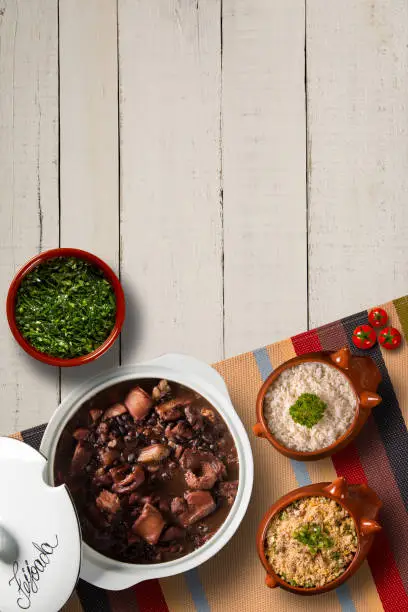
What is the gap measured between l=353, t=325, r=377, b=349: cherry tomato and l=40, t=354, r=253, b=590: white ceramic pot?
55cm

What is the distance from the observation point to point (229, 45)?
9.87 feet

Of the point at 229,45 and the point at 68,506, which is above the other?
the point at 229,45

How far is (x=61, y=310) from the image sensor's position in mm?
2793

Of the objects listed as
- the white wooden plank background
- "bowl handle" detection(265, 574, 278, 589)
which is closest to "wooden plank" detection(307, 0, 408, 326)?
the white wooden plank background

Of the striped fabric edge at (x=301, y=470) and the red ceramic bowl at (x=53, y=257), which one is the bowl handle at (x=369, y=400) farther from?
the red ceramic bowl at (x=53, y=257)

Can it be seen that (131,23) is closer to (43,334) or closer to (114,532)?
(43,334)

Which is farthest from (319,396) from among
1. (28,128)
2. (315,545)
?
(28,128)

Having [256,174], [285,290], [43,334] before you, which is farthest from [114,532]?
[256,174]

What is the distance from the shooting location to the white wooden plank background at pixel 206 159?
9.83 feet

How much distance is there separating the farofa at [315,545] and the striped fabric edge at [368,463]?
24 cm

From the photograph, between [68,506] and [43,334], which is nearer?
[68,506]

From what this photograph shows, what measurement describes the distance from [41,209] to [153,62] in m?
0.73

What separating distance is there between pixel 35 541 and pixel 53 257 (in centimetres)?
100

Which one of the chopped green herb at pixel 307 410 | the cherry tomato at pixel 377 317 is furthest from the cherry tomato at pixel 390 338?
the chopped green herb at pixel 307 410
